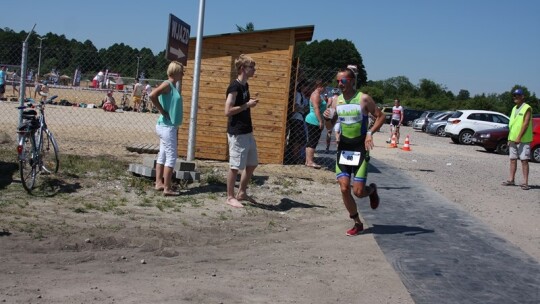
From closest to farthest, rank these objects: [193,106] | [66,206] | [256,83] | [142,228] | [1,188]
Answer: [142,228]
[66,206]
[1,188]
[193,106]
[256,83]

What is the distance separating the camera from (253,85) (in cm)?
1186

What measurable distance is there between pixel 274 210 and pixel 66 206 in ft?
8.69

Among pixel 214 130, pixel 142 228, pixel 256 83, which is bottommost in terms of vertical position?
pixel 142 228

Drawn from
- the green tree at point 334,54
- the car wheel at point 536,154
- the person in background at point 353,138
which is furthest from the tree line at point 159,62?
the car wheel at point 536,154

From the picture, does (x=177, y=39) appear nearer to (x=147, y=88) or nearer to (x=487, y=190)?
(x=487, y=190)

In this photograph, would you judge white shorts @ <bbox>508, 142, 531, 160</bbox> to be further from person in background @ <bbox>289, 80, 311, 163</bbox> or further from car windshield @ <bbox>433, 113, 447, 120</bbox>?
car windshield @ <bbox>433, 113, 447, 120</bbox>

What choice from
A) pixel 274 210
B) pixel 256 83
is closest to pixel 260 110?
pixel 256 83

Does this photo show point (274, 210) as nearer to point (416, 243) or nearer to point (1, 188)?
point (416, 243)

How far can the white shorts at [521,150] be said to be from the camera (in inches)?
456

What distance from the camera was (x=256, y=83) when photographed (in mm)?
11859

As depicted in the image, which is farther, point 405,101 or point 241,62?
point 405,101

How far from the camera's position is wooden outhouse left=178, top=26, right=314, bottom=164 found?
464 inches

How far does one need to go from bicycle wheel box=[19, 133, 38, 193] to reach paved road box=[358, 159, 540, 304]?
4.37 m

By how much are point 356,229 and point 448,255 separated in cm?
112
